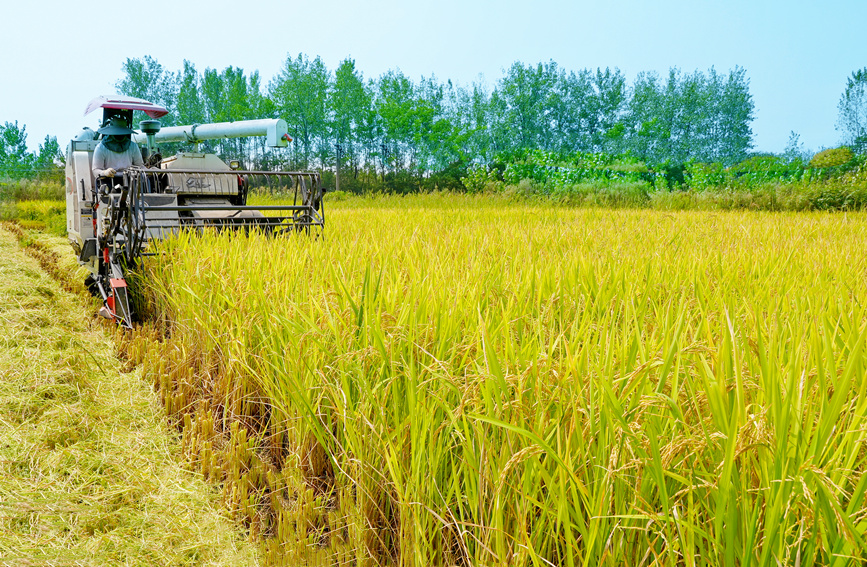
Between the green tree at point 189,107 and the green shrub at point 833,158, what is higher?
the green tree at point 189,107

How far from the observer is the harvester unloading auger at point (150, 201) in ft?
16.1

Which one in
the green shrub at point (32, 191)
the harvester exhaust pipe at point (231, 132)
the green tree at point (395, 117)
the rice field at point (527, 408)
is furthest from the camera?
the green tree at point (395, 117)

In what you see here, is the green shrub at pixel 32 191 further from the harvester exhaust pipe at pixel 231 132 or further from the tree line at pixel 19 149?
the tree line at pixel 19 149

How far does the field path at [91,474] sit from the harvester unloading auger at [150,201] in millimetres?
1040

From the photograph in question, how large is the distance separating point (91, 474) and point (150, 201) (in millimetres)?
3942

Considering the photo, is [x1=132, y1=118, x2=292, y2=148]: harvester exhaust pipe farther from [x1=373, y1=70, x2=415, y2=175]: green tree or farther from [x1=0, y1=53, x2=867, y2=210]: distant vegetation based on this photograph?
[x1=373, y1=70, x2=415, y2=175]: green tree

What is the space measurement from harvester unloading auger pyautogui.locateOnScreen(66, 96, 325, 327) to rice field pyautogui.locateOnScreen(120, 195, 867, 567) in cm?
92

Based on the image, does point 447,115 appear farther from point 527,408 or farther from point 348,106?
point 527,408

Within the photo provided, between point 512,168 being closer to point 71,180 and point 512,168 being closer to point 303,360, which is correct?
point 71,180

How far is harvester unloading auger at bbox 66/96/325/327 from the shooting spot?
491cm

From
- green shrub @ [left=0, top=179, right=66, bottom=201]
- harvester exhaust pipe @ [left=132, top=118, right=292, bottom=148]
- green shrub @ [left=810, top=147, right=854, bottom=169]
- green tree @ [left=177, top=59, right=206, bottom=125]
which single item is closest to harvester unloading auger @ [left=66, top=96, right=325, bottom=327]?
harvester exhaust pipe @ [left=132, top=118, right=292, bottom=148]

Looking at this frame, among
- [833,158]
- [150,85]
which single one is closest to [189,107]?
[150,85]

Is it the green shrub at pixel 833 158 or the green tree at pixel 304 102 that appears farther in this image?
the green tree at pixel 304 102

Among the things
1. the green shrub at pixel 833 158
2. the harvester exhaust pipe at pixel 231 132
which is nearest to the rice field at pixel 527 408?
the harvester exhaust pipe at pixel 231 132
